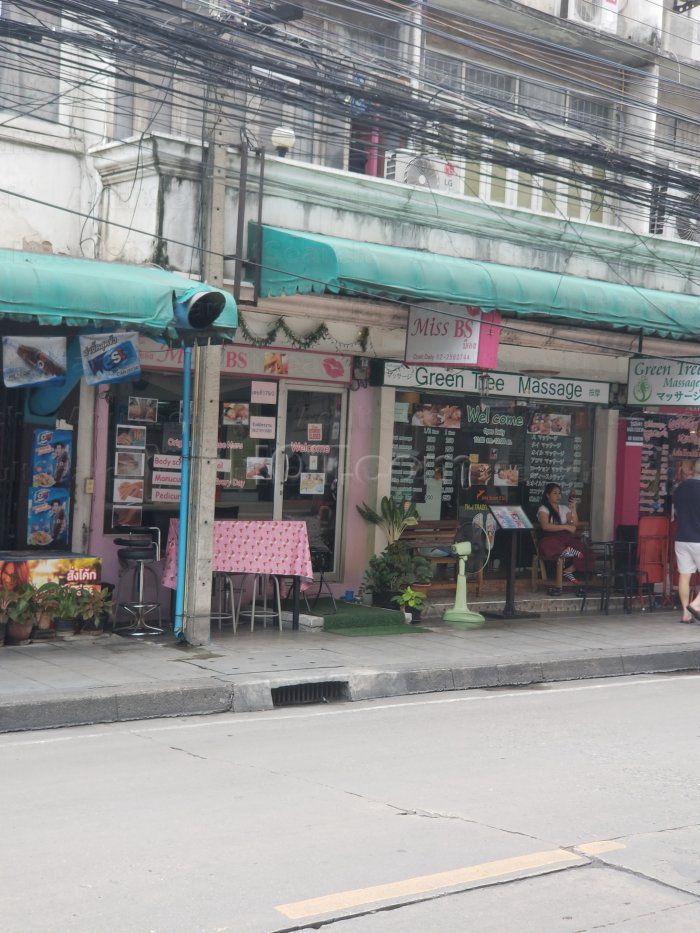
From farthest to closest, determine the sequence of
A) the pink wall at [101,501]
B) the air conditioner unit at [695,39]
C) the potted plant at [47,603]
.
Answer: the air conditioner unit at [695,39] → the pink wall at [101,501] → the potted plant at [47,603]

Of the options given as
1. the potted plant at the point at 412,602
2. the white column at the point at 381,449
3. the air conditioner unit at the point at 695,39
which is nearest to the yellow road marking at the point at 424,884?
the potted plant at the point at 412,602

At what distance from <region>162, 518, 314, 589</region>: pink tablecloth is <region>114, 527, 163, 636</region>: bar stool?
0.27 meters

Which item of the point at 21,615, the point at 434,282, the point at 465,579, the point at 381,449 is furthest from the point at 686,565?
the point at 21,615

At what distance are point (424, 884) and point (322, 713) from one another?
4.39m

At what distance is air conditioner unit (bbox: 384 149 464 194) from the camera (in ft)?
48.1

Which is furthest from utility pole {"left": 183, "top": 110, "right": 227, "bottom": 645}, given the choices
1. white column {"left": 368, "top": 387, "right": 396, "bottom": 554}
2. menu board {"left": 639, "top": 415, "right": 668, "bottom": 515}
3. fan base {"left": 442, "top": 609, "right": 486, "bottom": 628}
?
menu board {"left": 639, "top": 415, "right": 668, "bottom": 515}

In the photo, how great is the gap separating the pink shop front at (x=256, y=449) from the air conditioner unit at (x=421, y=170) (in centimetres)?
247

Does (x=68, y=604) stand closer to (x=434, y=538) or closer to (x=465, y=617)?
(x=465, y=617)

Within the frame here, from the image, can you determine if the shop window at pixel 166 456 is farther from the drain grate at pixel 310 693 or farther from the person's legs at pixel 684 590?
the person's legs at pixel 684 590

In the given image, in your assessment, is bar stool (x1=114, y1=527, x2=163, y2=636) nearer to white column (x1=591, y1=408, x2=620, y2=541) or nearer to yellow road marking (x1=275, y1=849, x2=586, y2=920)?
yellow road marking (x1=275, y1=849, x2=586, y2=920)

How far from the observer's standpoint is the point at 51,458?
39.7 feet

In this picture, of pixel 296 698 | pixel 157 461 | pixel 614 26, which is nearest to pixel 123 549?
pixel 157 461

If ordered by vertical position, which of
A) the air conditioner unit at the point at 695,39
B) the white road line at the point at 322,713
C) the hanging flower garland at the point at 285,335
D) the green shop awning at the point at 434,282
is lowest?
the white road line at the point at 322,713

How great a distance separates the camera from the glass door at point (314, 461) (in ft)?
45.9
